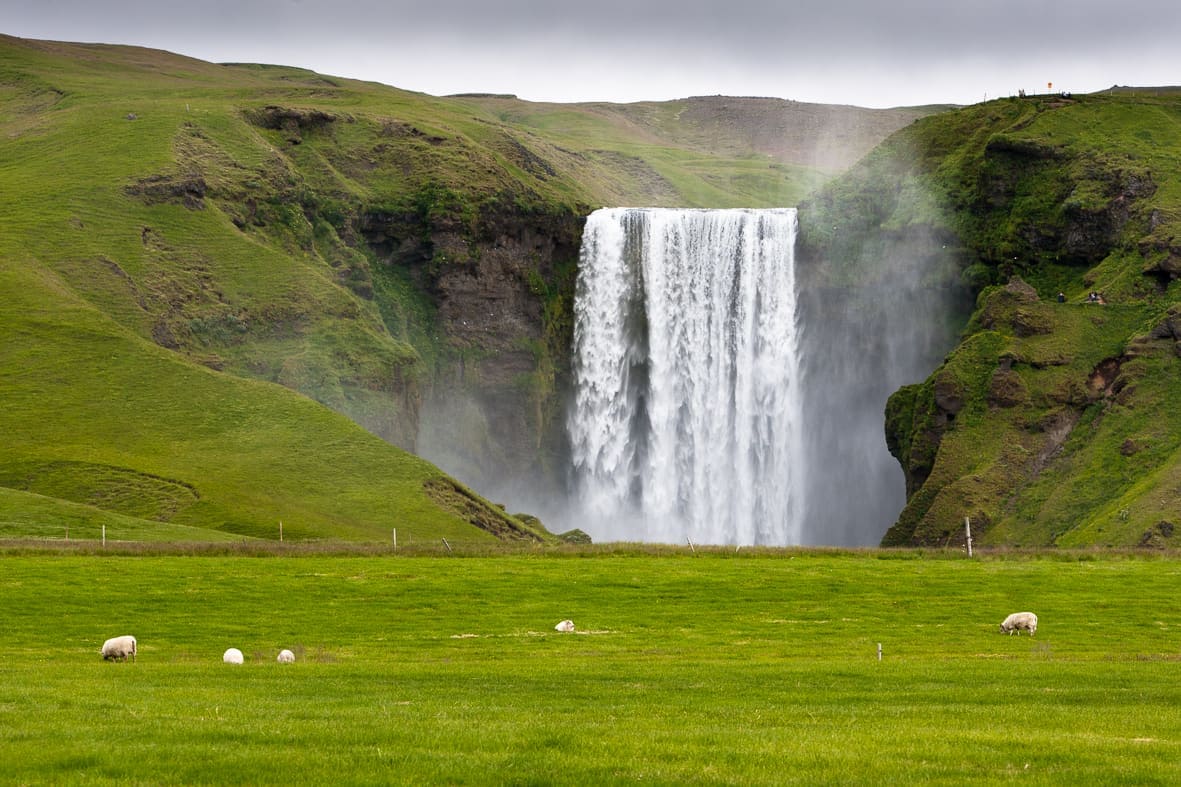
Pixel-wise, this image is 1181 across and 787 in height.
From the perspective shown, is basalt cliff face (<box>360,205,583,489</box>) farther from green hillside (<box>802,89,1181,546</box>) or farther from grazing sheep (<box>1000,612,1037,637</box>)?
grazing sheep (<box>1000,612,1037,637</box>)

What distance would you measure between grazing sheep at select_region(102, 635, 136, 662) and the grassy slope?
50.8m

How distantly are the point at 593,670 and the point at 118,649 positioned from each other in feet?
41.8

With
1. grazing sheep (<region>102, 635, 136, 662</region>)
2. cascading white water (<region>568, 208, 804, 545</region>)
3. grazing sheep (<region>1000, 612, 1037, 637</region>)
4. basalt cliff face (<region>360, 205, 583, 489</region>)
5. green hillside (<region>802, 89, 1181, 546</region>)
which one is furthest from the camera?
basalt cliff face (<region>360, 205, 583, 489</region>)

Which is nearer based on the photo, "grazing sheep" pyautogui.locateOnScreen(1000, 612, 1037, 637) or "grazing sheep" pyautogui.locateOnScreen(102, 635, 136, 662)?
"grazing sheep" pyautogui.locateOnScreen(102, 635, 136, 662)

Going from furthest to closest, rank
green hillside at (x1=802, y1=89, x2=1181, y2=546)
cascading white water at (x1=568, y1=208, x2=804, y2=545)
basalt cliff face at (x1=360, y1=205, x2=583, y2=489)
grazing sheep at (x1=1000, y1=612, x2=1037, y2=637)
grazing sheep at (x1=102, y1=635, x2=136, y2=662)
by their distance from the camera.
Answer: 1. basalt cliff face at (x1=360, y1=205, x2=583, y2=489)
2. cascading white water at (x1=568, y1=208, x2=804, y2=545)
3. green hillside at (x1=802, y1=89, x2=1181, y2=546)
4. grazing sheep at (x1=1000, y1=612, x2=1037, y2=637)
5. grazing sheep at (x1=102, y1=635, x2=136, y2=662)

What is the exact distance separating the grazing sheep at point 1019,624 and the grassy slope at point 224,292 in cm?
5872

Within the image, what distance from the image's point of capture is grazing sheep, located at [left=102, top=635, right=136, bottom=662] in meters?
40.7

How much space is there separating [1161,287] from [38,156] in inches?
4371

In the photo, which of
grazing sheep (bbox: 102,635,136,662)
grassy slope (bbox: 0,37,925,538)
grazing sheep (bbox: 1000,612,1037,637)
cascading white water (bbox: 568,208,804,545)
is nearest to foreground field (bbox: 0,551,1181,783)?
grazing sheep (bbox: 1000,612,1037,637)

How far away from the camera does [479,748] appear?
2289cm

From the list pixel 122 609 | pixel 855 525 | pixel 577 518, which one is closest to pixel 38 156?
pixel 577 518

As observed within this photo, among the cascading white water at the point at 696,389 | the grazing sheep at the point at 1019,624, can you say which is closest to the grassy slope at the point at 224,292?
the cascading white water at the point at 696,389

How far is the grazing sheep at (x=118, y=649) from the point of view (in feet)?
133

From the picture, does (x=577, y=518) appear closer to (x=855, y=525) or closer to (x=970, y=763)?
(x=855, y=525)
